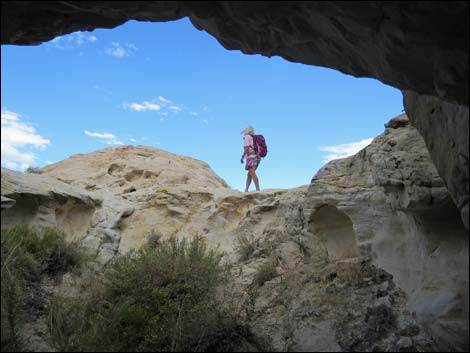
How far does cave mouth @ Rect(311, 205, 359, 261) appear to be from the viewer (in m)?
6.93

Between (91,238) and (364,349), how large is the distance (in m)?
5.61

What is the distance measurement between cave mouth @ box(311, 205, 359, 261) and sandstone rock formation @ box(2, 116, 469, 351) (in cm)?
2

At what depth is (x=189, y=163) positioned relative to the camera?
1298cm

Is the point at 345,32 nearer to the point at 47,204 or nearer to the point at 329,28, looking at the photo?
the point at 329,28

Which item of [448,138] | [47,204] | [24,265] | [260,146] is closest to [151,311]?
[24,265]

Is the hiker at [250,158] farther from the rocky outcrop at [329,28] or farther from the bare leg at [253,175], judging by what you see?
the rocky outcrop at [329,28]

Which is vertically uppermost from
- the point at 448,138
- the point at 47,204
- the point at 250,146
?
the point at 250,146

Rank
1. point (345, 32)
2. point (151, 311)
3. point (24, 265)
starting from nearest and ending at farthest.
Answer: point (345, 32), point (151, 311), point (24, 265)

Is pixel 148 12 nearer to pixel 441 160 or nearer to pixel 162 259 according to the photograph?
pixel 441 160

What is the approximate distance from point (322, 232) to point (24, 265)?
4753 mm

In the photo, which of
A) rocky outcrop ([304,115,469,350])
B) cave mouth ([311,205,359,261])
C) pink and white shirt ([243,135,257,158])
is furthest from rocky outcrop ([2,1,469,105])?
pink and white shirt ([243,135,257,158])

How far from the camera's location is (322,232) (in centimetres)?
731

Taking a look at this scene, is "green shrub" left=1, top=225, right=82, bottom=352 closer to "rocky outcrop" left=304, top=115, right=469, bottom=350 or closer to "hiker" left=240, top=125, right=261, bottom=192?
"rocky outcrop" left=304, top=115, right=469, bottom=350

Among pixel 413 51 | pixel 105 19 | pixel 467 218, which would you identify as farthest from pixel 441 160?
pixel 105 19
